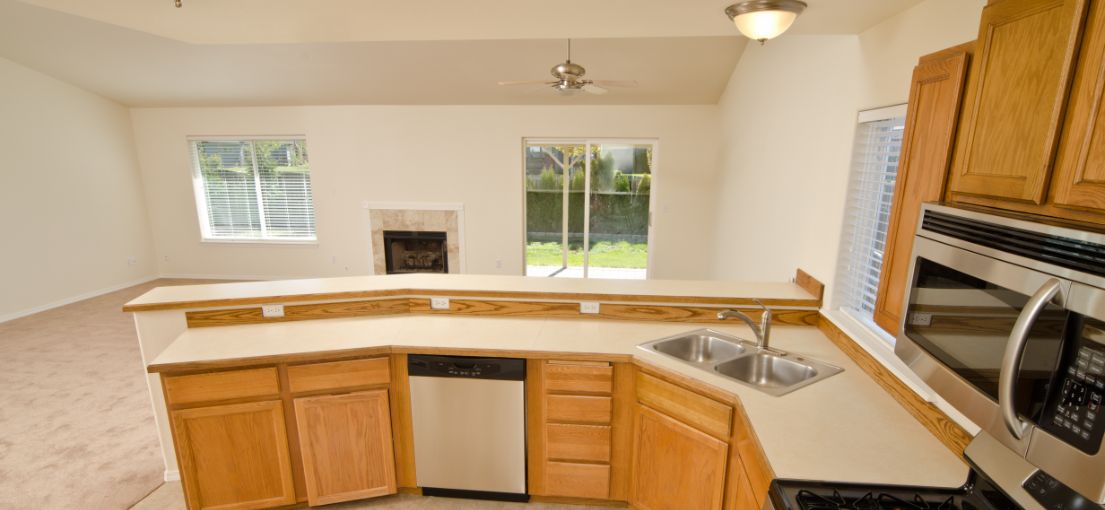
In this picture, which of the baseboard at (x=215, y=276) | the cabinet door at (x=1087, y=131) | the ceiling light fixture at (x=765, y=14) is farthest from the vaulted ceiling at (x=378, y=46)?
Result: the baseboard at (x=215, y=276)

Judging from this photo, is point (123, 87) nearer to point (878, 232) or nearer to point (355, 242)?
point (355, 242)

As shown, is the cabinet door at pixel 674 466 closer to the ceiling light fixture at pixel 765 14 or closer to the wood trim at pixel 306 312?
the wood trim at pixel 306 312

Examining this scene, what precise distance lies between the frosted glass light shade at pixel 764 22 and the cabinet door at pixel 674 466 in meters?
1.57

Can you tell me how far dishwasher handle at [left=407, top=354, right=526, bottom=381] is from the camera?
2.16m

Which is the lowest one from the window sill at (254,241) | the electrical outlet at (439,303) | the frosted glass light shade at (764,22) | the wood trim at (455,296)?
the window sill at (254,241)

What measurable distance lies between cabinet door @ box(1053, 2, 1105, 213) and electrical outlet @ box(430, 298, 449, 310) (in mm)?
2340

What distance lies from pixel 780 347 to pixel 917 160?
1.01 meters

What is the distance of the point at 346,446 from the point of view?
2.25 meters

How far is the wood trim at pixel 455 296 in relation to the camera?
2.38 meters

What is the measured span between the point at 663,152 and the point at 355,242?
428cm

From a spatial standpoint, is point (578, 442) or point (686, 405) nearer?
point (686, 405)

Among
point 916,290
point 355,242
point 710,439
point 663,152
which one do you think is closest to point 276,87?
point 355,242

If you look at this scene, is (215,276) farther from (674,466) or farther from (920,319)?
(920,319)

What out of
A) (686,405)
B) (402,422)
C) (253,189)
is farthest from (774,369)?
(253,189)
